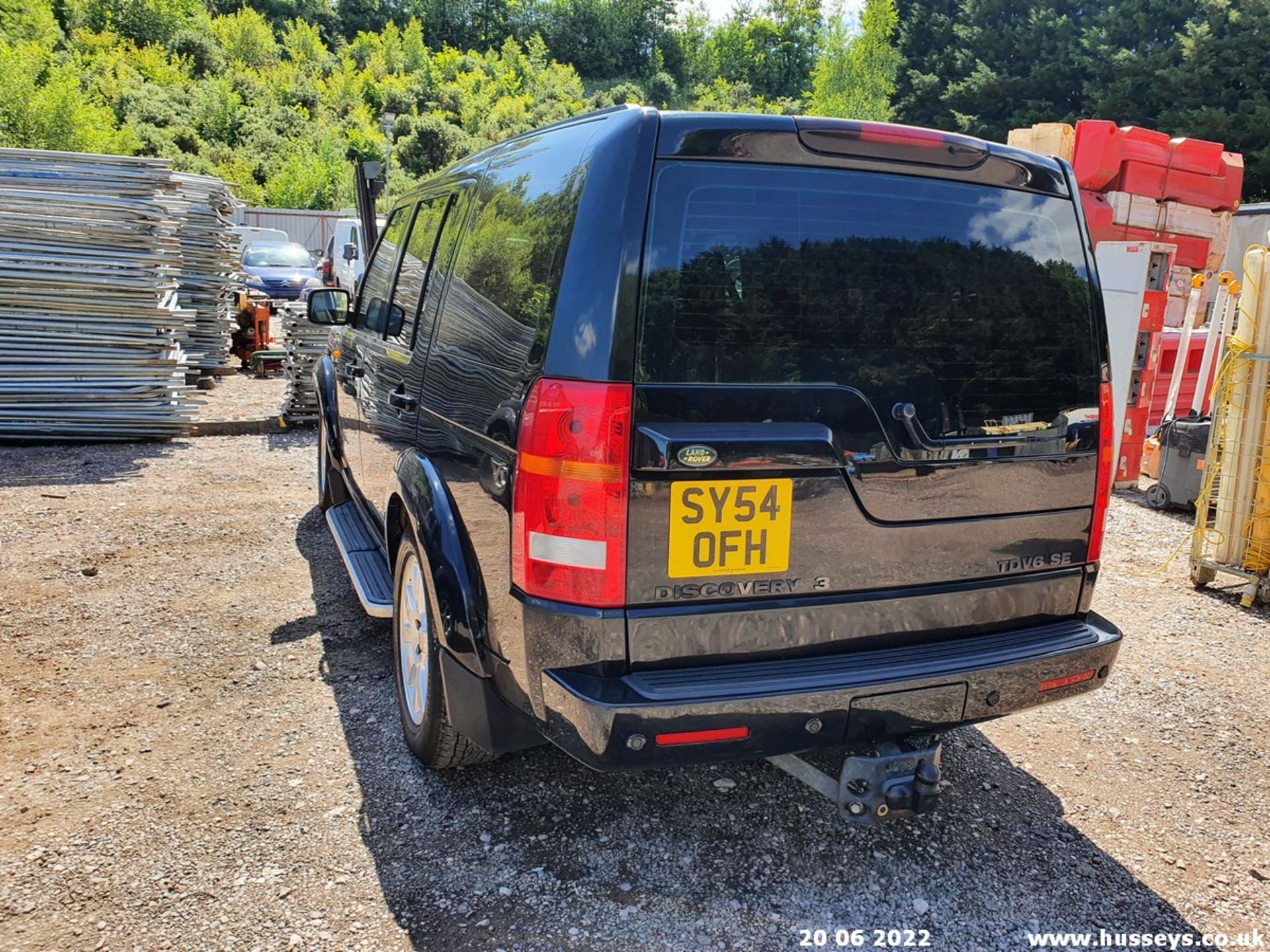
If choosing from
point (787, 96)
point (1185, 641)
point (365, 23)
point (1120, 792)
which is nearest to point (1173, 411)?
point (1185, 641)

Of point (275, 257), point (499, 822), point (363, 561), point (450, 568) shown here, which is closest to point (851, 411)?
point (450, 568)

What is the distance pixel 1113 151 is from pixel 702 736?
9581 mm

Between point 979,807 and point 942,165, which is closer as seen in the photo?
point 942,165

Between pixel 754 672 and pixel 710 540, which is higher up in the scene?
pixel 710 540

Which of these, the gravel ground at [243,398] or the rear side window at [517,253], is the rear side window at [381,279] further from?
the gravel ground at [243,398]

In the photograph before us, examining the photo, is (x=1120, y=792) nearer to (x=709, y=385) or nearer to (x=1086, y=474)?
(x=1086, y=474)

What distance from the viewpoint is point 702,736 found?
2.21 m

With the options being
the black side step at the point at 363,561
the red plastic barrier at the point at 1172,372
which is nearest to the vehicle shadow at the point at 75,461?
the black side step at the point at 363,561

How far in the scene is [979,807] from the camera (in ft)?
10.2

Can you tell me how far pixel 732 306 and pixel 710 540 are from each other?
59cm

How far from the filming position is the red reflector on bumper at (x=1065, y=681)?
8.46 ft

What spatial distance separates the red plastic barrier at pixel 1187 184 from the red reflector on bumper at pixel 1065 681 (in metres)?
8.82

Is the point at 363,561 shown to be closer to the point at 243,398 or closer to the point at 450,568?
the point at 450,568

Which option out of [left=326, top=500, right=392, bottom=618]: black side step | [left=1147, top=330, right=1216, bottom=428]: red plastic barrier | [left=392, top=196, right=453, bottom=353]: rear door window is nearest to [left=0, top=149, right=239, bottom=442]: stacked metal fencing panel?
[left=326, top=500, right=392, bottom=618]: black side step
